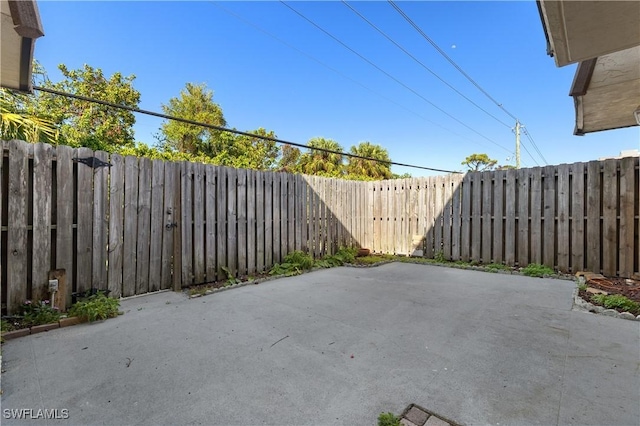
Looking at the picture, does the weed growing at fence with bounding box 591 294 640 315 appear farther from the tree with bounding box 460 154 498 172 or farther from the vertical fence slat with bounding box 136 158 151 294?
the tree with bounding box 460 154 498 172

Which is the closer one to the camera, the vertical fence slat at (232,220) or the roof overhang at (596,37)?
the roof overhang at (596,37)

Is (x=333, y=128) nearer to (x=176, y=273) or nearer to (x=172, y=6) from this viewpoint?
(x=172, y=6)

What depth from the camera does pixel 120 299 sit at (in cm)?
361

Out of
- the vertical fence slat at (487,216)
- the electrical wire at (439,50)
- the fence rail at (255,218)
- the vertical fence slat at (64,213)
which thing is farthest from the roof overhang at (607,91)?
the vertical fence slat at (64,213)

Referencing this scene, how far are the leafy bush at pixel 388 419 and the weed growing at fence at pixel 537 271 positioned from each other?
5.01 m

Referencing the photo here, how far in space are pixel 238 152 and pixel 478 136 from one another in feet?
59.4

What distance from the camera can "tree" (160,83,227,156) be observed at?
19.0 m

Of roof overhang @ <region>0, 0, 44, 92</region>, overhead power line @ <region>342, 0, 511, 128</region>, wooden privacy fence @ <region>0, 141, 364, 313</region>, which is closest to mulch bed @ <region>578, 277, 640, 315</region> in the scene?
wooden privacy fence @ <region>0, 141, 364, 313</region>

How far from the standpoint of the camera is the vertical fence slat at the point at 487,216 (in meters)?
6.02

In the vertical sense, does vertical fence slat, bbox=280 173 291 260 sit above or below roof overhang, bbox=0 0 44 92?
below

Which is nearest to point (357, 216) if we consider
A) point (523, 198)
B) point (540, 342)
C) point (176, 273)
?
point (523, 198)

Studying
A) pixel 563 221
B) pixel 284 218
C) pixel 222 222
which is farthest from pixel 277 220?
pixel 563 221

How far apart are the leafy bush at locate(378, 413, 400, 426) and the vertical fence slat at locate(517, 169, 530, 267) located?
5588 millimetres

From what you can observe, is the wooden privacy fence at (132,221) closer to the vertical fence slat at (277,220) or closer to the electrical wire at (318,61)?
the vertical fence slat at (277,220)
